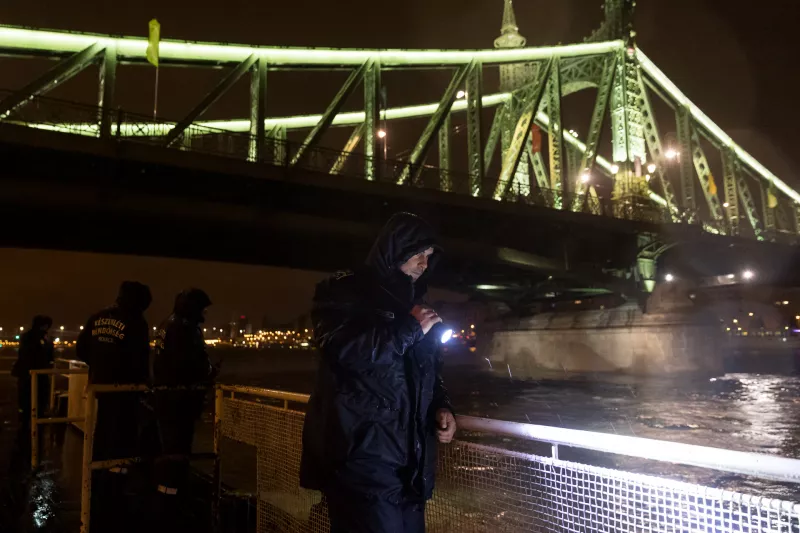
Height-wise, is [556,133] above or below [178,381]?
above

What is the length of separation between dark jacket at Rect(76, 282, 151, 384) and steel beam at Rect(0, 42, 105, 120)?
12676 mm

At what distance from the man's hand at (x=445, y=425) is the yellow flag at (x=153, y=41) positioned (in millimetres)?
22313

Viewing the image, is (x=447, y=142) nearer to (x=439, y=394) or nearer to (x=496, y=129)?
(x=496, y=129)

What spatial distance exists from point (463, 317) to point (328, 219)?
85.7ft

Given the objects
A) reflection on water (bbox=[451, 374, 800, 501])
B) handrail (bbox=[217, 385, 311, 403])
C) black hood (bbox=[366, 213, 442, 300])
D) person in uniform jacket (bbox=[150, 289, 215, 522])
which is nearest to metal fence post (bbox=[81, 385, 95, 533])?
person in uniform jacket (bbox=[150, 289, 215, 522])

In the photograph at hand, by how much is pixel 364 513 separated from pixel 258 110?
21.2 meters

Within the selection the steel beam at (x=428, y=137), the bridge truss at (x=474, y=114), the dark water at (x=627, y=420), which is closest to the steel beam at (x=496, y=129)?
the bridge truss at (x=474, y=114)

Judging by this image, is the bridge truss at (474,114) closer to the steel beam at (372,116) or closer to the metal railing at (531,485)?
the steel beam at (372,116)

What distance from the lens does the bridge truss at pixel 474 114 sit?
19.9m

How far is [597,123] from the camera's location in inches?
1389

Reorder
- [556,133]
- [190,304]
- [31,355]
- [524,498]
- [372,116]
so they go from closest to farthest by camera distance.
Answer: [524,498]
[190,304]
[31,355]
[372,116]
[556,133]

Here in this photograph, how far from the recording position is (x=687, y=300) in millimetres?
29578

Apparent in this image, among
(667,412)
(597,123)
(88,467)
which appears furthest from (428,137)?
(88,467)

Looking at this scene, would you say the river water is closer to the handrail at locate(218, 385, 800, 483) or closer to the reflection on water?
the reflection on water
